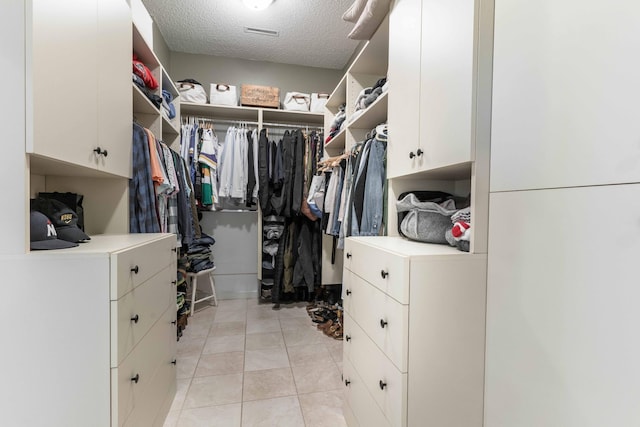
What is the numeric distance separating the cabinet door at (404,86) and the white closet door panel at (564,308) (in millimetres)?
469

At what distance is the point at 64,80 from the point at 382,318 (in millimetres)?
1440

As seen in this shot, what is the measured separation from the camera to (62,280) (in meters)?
0.88

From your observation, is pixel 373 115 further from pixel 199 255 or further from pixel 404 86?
pixel 199 255

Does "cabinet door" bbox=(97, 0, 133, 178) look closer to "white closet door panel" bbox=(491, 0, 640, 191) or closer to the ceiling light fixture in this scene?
the ceiling light fixture

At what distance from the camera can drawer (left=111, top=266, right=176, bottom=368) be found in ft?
3.03

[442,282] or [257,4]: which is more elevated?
[257,4]

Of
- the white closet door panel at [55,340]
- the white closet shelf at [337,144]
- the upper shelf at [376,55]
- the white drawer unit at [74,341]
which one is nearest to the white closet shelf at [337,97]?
the upper shelf at [376,55]

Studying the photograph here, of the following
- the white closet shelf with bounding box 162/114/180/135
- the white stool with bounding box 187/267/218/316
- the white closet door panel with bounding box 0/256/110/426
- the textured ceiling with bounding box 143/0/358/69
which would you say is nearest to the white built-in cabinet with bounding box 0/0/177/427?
the white closet door panel with bounding box 0/256/110/426

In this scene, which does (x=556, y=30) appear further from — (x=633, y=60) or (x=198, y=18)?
(x=198, y=18)

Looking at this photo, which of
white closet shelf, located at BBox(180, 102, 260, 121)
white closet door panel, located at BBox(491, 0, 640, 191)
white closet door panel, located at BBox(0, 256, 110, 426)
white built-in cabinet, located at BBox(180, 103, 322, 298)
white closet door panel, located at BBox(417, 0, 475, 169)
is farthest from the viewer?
white built-in cabinet, located at BBox(180, 103, 322, 298)

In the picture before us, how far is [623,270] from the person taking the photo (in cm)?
61

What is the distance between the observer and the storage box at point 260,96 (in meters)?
3.03

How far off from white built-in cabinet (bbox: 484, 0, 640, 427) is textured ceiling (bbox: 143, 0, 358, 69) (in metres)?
2.00

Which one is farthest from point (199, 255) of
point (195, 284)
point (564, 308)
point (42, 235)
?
point (564, 308)
